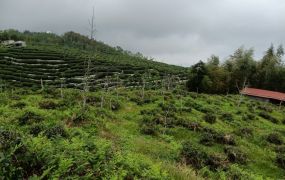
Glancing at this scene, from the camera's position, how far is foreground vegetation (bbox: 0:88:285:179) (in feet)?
26.8

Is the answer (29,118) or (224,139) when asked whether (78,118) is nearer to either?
(29,118)

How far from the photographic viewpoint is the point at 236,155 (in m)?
21.9

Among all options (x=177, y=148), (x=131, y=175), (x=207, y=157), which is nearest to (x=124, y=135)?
(x=177, y=148)

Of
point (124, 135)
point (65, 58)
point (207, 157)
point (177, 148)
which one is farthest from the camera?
point (65, 58)

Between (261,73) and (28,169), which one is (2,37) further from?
(28,169)

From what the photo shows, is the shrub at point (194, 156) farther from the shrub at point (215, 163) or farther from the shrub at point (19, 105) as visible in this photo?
the shrub at point (19, 105)

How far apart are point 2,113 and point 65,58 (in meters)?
70.2

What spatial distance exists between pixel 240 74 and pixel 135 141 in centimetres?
5859

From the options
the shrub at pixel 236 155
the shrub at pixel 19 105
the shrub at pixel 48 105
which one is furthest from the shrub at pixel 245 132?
the shrub at pixel 19 105

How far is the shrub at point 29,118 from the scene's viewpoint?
2311cm

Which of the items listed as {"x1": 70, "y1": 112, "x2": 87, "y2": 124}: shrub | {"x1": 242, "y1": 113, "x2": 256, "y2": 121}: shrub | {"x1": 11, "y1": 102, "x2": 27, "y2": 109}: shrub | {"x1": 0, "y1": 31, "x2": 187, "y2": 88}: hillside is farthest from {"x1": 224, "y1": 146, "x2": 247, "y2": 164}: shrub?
{"x1": 0, "y1": 31, "x2": 187, "y2": 88}: hillside

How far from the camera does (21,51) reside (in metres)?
96.6

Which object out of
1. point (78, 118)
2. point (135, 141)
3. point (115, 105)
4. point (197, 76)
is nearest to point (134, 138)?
point (135, 141)

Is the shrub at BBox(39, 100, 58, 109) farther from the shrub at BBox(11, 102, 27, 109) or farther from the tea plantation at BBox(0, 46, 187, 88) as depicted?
the tea plantation at BBox(0, 46, 187, 88)
